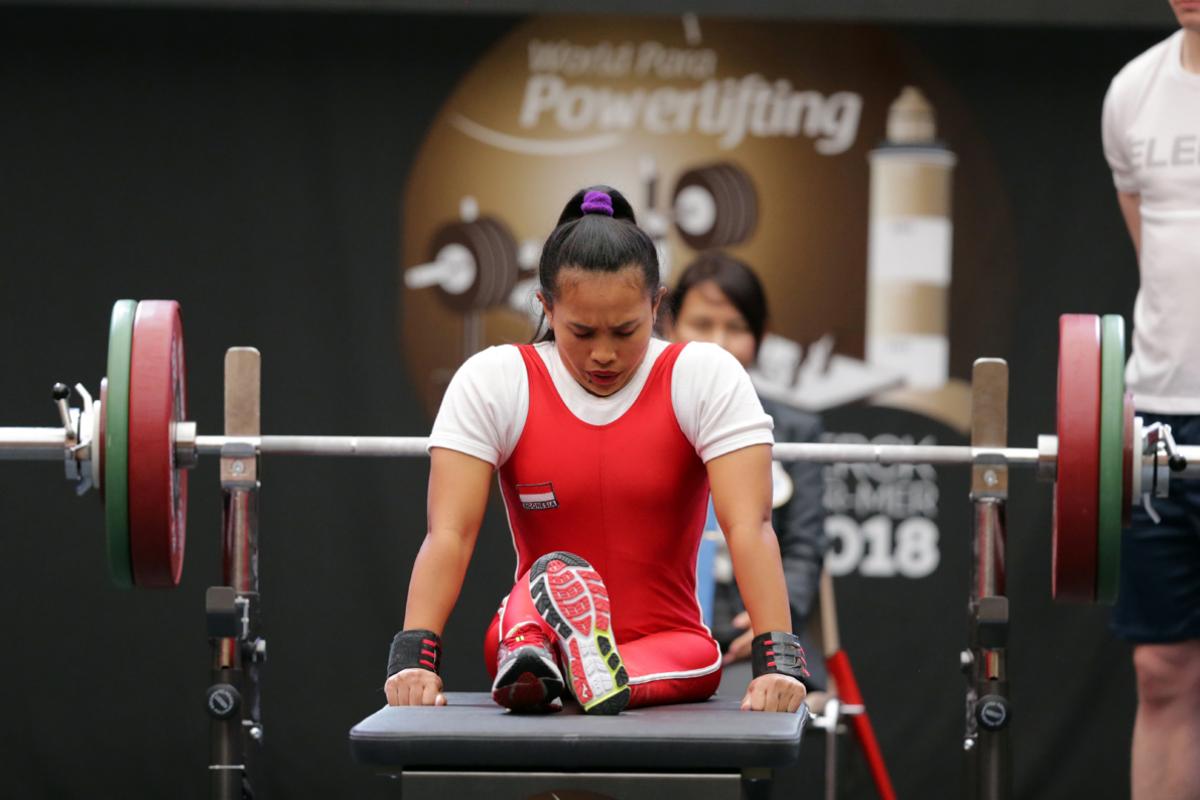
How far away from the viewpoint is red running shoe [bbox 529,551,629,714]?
8.57ft

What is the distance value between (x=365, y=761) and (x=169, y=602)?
2530mm

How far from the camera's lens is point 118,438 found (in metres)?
3.21

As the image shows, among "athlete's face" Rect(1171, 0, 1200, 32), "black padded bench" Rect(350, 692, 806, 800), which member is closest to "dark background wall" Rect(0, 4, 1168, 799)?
"athlete's face" Rect(1171, 0, 1200, 32)

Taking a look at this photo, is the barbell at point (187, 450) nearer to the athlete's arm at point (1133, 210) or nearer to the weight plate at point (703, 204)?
the athlete's arm at point (1133, 210)

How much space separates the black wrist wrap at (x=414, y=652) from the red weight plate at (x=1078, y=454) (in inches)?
44.4

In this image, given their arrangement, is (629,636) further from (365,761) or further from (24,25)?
(24,25)

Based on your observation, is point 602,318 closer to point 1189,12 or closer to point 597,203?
point 597,203

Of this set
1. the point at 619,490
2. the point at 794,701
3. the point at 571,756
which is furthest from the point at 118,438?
the point at 794,701

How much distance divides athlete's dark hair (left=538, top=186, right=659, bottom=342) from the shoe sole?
597 millimetres

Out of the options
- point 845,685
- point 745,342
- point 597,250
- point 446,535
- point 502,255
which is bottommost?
point 845,685

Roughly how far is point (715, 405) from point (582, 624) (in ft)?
1.57

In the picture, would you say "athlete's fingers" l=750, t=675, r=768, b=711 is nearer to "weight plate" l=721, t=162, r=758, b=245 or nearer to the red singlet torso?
the red singlet torso

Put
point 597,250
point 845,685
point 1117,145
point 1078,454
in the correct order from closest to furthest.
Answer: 1. point 597,250
2. point 1078,454
3. point 1117,145
4. point 845,685

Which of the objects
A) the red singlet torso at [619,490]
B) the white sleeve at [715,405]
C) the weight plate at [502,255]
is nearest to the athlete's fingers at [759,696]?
the red singlet torso at [619,490]
